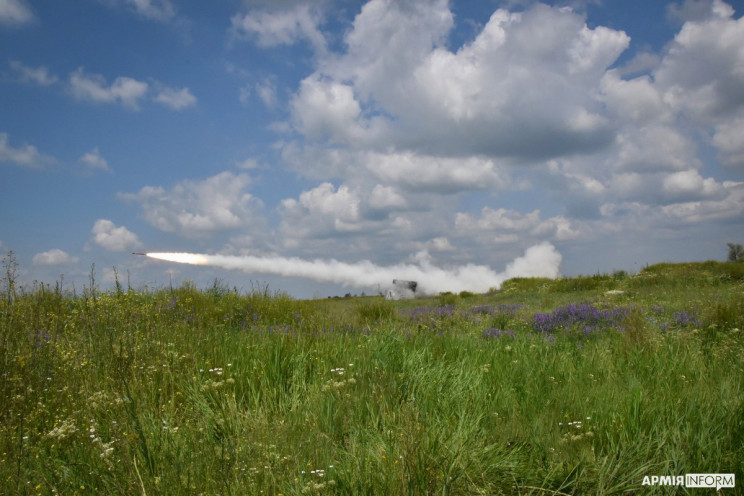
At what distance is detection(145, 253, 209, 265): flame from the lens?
15905 millimetres

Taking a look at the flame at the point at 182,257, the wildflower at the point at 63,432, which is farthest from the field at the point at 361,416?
the flame at the point at 182,257

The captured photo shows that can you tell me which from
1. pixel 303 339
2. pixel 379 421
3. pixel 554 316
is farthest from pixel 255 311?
pixel 379 421

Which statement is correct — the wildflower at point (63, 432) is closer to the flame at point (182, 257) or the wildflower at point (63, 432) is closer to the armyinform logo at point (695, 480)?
the armyinform logo at point (695, 480)

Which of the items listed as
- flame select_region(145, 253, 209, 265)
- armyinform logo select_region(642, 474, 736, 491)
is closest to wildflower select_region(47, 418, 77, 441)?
armyinform logo select_region(642, 474, 736, 491)

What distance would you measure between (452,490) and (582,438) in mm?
1540

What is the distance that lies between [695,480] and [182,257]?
16830 millimetres

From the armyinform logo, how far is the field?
0.16 feet

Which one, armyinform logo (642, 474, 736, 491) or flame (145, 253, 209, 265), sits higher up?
flame (145, 253, 209, 265)

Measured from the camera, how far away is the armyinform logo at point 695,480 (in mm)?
3100

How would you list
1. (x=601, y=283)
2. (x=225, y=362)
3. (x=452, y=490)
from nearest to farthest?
(x=452, y=490) < (x=225, y=362) < (x=601, y=283)

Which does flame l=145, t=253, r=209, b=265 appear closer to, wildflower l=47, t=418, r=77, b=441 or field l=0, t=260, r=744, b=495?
field l=0, t=260, r=744, b=495

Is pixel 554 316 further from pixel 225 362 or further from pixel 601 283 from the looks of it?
pixel 601 283

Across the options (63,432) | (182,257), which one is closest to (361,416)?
(63,432)

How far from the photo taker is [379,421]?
13.4ft
